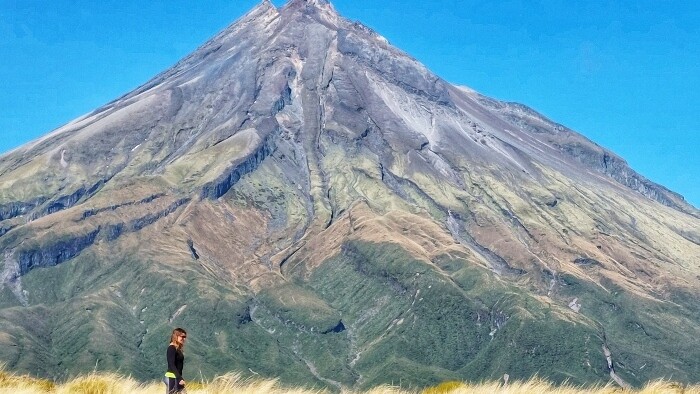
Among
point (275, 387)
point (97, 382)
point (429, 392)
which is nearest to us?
point (97, 382)

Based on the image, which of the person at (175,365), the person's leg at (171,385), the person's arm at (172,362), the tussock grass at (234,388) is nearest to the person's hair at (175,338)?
the person at (175,365)

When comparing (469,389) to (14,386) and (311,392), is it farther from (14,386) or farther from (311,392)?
(14,386)

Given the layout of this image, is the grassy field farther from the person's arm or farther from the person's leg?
the person's leg

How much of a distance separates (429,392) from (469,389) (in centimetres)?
527

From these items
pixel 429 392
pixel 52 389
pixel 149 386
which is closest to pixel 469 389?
pixel 429 392

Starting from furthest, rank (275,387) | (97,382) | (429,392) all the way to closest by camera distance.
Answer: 1. (429,392)
2. (275,387)
3. (97,382)

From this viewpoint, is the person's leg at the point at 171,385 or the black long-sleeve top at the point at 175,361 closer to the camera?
the person's leg at the point at 171,385

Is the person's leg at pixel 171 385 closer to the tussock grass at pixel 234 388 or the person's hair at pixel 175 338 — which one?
the tussock grass at pixel 234 388

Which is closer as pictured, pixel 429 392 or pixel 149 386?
pixel 149 386

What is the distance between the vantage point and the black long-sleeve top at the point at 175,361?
18859 millimetres

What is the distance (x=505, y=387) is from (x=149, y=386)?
25.7 feet

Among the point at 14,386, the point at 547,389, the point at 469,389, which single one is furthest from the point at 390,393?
the point at 14,386

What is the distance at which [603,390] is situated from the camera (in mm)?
21141

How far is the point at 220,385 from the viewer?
64.1 ft
